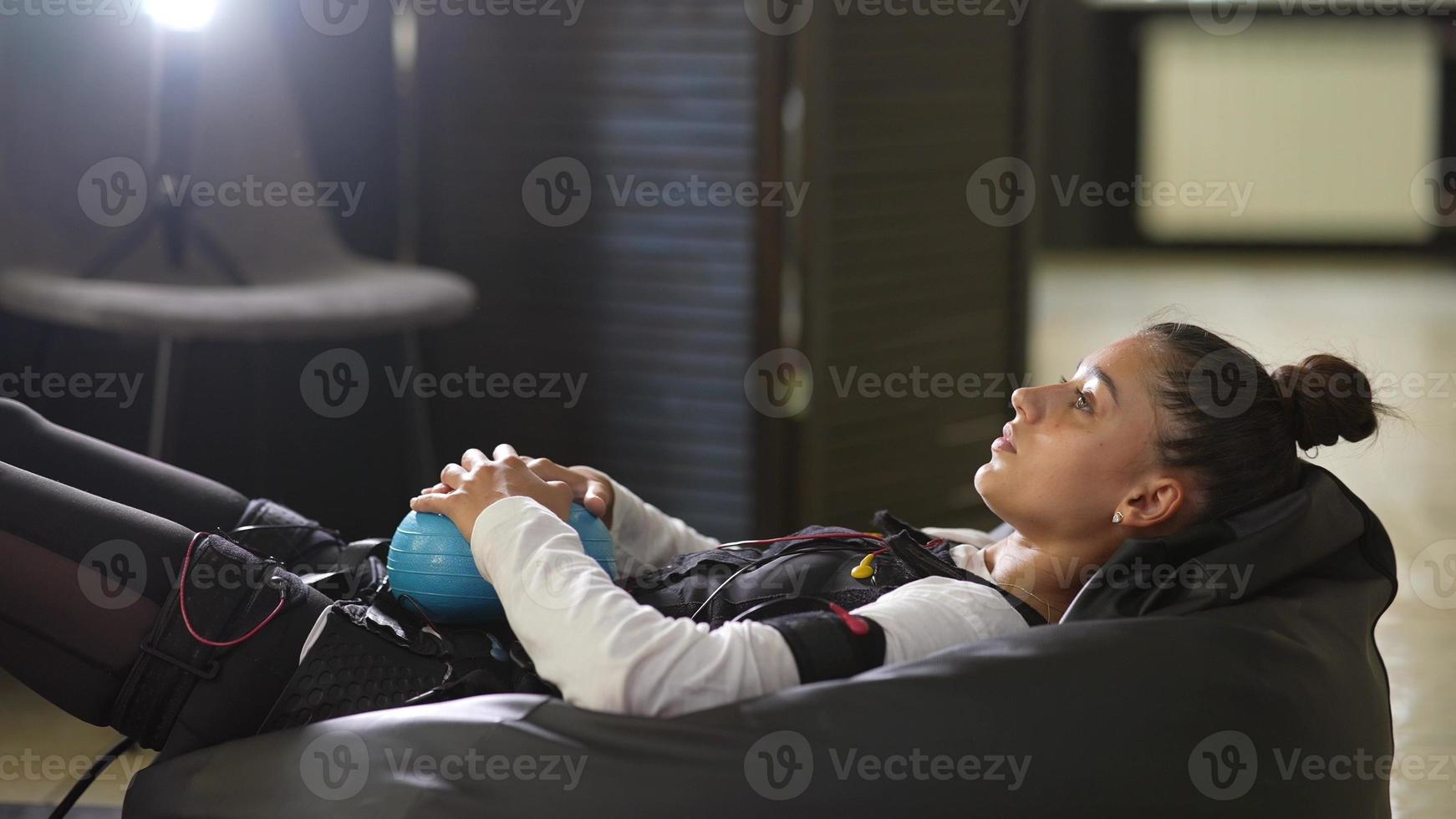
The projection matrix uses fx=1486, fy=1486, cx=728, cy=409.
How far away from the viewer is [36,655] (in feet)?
4.50

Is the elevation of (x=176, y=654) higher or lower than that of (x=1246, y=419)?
lower

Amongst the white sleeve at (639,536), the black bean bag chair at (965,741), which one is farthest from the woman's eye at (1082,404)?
the white sleeve at (639,536)

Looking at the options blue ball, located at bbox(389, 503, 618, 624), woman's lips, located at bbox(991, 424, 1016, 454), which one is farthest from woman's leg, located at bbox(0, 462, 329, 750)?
woman's lips, located at bbox(991, 424, 1016, 454)

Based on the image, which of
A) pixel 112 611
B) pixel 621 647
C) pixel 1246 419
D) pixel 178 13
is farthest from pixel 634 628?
pixel 178 13

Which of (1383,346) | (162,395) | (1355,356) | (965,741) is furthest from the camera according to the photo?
(1383,346)

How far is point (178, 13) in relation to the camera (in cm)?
278

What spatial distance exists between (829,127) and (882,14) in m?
0.26

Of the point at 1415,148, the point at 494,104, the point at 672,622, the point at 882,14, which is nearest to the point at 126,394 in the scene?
the point at 494,104

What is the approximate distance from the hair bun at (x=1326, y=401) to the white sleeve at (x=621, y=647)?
0.55 meters

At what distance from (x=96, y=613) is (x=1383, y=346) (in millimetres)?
4561

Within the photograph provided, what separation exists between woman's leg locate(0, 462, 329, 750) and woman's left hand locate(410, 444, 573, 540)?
0.17m

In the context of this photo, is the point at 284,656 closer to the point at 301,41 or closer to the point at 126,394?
the point at 126,394

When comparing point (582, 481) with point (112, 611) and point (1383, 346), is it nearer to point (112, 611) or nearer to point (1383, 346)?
point (112, 611)

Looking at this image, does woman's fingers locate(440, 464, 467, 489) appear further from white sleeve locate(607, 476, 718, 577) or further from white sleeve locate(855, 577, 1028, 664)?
white sleeve locate(855, 577, 1028, 664)
